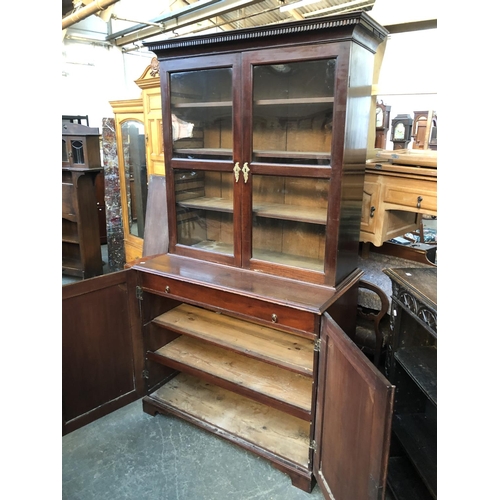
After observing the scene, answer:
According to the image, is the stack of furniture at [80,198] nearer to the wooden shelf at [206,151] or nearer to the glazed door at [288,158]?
the wooden shelf at [206,151]

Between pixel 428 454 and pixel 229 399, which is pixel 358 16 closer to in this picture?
pixel 428 454

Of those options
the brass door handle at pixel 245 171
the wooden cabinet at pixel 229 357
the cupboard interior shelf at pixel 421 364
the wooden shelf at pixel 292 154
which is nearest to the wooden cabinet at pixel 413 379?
the cupboard interior shelf at pixel 421 364

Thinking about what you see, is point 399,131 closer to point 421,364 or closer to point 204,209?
point 204,209

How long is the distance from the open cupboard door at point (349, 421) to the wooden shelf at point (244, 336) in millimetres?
203

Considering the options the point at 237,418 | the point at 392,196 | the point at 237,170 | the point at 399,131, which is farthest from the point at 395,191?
the point at 399,131

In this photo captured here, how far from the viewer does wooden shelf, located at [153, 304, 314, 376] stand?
165 cm

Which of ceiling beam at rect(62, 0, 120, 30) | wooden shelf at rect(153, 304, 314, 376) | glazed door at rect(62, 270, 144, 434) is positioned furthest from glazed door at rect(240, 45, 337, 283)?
ceiling beam at rect(62, 0, 120, 30)

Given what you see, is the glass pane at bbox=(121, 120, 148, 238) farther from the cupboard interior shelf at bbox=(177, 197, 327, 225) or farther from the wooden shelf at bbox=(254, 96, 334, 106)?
the wooden shelf at bbox=(254, 96, 334, 106)

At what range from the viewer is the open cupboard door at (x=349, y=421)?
39.1 inches

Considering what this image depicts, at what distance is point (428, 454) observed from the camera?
4.74ft

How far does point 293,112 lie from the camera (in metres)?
1.63
